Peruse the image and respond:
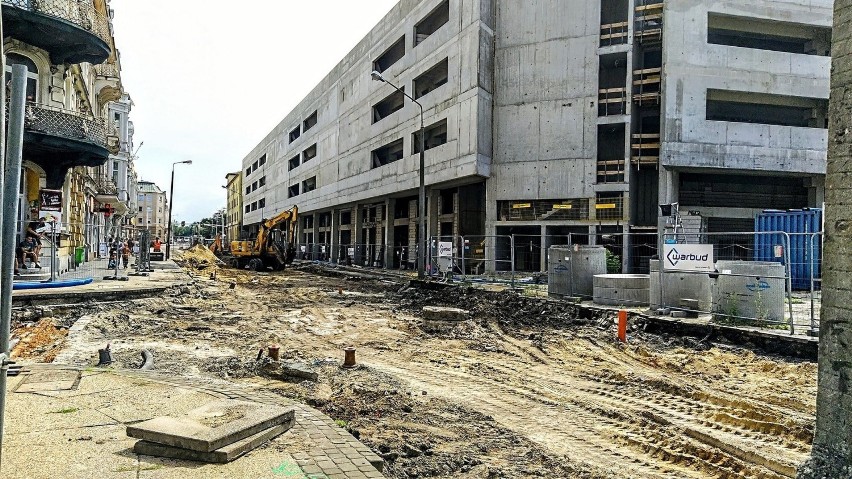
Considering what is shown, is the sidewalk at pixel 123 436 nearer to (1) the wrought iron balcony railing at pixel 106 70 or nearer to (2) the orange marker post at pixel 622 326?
(2) the orange marker post at pixel 622 326

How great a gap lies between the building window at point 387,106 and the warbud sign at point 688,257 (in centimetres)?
2956

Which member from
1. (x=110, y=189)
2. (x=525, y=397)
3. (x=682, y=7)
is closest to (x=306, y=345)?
(x=525, y=397)

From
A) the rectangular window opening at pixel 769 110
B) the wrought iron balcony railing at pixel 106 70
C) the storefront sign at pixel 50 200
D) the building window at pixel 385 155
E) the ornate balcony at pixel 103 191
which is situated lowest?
the storefront sign at pixel 50 200

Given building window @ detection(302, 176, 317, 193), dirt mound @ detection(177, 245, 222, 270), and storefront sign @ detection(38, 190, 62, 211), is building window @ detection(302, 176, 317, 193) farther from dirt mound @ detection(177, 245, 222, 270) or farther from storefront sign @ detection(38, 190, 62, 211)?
storefront sign @ detection(38, 190, 62, 211)

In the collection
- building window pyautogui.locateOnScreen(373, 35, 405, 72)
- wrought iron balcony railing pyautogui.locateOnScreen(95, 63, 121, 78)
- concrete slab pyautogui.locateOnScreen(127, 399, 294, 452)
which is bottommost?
concrete slab pyautogui.locateOnScreen(127, 399, 294, 452)

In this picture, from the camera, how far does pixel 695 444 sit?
229 inches

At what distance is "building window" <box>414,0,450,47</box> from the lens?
113 feet

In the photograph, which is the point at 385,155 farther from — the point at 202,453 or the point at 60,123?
the point at 202,453

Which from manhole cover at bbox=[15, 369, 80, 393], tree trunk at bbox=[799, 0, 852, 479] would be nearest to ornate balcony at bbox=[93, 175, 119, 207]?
manhole cover at bbox=[15, 369, 80, 393]

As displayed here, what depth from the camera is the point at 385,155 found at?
43438 mm

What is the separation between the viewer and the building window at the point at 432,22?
3431 cm

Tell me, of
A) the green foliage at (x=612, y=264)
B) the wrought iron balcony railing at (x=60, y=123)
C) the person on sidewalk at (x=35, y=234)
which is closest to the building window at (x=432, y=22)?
the green foliage at (x=612, y=264)

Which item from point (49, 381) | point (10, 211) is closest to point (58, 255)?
point (49, 381)

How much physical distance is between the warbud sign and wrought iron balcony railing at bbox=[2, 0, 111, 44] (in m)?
20.4
